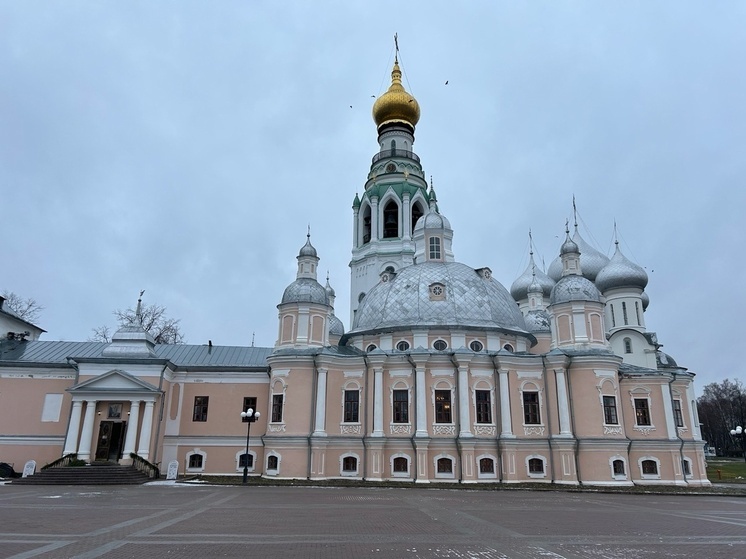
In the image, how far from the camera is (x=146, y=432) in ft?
99.2

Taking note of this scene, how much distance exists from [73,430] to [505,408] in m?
23.2

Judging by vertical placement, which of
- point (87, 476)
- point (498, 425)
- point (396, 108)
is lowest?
point (87, 476)

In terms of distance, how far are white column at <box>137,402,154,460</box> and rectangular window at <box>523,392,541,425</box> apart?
67.0 feet

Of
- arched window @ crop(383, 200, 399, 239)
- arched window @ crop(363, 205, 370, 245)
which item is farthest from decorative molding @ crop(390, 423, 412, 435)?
arched window @ crop(363, 205, 370, 245)

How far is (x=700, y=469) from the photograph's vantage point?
3122 centimetres

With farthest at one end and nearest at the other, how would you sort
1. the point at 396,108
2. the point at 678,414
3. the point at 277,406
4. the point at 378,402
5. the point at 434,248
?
the point at 396,108 → the point at 434,248 → the point at 678,414 → the point at 277,406 → the point at 378,402

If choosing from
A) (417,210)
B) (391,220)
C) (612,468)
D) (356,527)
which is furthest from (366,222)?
(356,527)

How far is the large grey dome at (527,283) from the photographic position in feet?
160

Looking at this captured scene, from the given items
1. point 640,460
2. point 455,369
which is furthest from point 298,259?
point 640,460

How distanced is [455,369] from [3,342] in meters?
28.8

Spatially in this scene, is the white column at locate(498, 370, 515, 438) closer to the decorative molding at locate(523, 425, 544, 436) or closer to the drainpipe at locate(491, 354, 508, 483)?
the drainpipe at locate(491, 354, 508, 483)

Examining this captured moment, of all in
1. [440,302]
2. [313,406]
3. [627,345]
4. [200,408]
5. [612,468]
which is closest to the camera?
[612,468]

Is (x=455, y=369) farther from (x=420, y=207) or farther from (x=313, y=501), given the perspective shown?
(x=420, y=207)

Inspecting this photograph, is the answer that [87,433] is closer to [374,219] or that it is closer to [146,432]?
[146,432]
